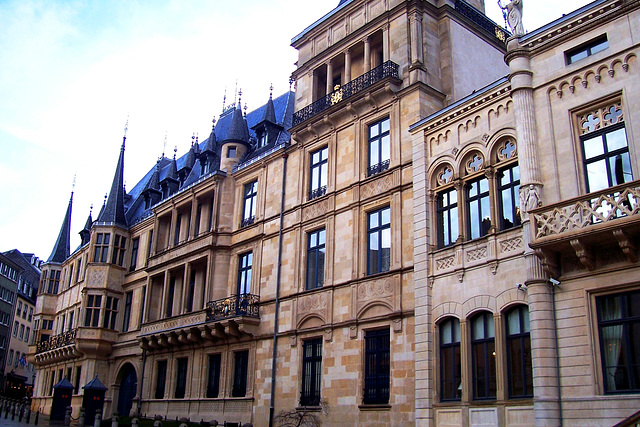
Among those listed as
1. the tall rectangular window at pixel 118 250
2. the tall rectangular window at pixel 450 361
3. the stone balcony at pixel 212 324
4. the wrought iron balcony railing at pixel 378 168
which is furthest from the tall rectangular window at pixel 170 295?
the tall rectangular window at pixel 450 361

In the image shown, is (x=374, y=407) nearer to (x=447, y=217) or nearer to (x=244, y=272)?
(x=447, y=217)

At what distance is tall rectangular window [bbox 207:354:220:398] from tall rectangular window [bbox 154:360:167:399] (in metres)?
4.26

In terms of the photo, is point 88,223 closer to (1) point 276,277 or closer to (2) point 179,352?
(2) point 179,352

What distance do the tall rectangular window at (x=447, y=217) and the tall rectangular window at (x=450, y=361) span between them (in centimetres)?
244

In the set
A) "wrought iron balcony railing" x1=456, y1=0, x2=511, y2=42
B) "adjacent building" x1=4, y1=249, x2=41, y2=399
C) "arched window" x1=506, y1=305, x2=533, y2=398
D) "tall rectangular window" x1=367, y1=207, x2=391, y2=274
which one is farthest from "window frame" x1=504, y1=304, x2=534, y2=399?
"adjacent building" x1=4, y1=249, x2=41, y2=399

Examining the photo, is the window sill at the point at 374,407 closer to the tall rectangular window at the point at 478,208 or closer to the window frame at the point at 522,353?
the window frame at the point at 522,353

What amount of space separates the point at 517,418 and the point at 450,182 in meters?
7.08

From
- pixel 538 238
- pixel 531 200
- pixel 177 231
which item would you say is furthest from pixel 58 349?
pixel 538 238

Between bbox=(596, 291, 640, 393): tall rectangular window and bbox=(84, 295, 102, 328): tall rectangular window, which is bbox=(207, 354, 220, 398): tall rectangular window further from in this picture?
bbox=(596, 291, 640, 393): tall rectangular window

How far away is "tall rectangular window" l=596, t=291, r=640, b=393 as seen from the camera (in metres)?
13.6

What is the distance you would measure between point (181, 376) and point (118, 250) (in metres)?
13.0

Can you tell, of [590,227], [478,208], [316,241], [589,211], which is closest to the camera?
[590,227]

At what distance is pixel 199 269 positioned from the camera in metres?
32.7

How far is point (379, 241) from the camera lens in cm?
2233
